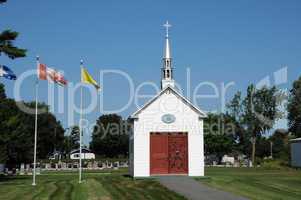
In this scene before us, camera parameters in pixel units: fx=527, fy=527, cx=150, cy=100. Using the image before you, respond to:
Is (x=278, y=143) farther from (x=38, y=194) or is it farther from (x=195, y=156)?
(x=38, y=194)

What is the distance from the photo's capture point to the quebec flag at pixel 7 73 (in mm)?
34000

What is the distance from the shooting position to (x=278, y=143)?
115 m

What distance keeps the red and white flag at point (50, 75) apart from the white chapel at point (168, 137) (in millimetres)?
5619

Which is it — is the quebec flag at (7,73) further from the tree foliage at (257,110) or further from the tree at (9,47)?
the tree foliage at (257,110)

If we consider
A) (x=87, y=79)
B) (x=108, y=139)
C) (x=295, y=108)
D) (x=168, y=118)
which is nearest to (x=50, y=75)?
(x=87, y=79)

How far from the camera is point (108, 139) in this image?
401ft

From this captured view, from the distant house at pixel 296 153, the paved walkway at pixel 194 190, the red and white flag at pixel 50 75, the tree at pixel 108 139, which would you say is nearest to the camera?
the paved walkway at pixel 194 190

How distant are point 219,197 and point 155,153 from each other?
570 inches

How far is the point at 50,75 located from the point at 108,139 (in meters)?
88.6

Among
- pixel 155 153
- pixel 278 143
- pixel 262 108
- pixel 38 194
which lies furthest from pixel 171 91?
pixel 278 143

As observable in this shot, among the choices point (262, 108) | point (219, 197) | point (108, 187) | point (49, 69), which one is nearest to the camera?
point (219, 197)

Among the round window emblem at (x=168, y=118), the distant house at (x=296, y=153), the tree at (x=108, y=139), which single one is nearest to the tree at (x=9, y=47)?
the round window emblem at (x=168, y=118)

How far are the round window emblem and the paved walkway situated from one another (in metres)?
5.33

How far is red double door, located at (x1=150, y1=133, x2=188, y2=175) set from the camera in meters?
36.7
